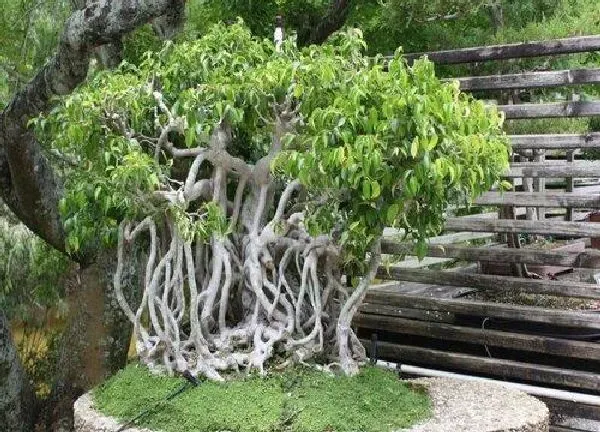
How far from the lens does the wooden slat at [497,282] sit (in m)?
4.92

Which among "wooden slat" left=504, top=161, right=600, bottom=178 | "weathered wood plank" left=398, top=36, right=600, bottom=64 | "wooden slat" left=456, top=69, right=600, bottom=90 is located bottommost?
"wooden slat" left=504, top=161, right=600, bottom=178

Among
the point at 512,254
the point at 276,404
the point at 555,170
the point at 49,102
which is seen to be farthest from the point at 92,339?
the point at 555,170

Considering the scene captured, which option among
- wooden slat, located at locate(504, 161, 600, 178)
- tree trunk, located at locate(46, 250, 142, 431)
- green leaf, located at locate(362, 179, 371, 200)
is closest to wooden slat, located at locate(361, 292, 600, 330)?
wooden slat, located at locate(504, 161, 600, 178)

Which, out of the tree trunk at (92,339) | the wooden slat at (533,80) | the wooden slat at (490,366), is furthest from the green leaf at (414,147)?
the tree trunk at (92,339)

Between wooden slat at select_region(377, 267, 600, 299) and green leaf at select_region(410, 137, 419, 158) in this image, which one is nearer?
green leaf at select_region(410, 137, 419, 158)

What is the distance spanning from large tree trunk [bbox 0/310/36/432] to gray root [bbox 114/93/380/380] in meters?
1.61

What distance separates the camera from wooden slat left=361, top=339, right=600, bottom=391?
4930mm

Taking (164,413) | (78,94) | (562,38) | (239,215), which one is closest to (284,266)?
(239,215)

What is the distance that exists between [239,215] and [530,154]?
390 cm

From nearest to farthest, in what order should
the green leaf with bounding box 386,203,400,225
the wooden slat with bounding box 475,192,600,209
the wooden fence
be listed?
the green leaf with bounding box 386,203,400,225
the wooden slat with bounding box 475,192,600,209
the wooden fence

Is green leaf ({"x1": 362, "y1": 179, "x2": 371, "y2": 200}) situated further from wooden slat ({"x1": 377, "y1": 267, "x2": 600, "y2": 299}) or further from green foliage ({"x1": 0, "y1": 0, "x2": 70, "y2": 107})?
green foliage ({"x1": 0, "y1": 0, "x2": 70, "y2": 107})

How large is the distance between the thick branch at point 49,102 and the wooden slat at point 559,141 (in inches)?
89.7

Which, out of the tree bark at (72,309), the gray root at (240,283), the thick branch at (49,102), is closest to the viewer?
the gray root at (240,283)

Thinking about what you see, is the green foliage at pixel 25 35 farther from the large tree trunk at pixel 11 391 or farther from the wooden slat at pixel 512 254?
the wooden slat at pixel 512 254
